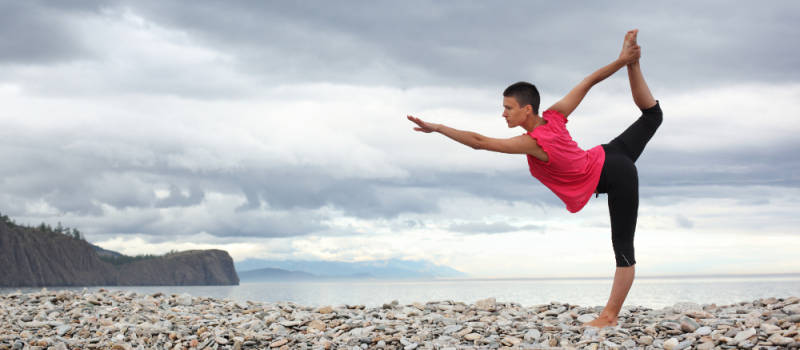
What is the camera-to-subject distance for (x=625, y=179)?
22.6 ft

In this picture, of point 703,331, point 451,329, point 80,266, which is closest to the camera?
point 703,331

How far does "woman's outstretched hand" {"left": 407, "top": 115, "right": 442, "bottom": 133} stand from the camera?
6031 mm

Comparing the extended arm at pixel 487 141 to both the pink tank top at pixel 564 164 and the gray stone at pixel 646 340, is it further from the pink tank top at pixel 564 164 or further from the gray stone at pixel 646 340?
the gray stone at pixel 646 340

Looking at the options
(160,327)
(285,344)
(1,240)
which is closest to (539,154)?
(285,344)

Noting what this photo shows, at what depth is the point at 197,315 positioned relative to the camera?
9188mm

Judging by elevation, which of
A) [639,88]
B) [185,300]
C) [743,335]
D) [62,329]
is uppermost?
Result: [639,88]

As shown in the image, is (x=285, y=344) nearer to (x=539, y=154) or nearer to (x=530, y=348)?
(x=530, y=348)

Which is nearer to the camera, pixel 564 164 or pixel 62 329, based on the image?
pixel 564 164

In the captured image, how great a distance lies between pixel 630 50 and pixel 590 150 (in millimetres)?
1162

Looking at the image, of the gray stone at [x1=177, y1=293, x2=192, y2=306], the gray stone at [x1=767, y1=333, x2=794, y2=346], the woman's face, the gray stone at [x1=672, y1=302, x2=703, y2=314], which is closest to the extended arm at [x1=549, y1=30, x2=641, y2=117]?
the woman's face

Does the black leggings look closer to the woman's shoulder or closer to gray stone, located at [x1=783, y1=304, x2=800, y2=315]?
the woman's shoulder

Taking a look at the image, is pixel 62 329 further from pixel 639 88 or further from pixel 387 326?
pixel 639 88

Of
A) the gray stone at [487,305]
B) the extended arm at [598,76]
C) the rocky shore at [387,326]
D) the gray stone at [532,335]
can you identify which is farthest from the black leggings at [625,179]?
the gray stone at [487,305]

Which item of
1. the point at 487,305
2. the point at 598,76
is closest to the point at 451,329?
the point at 487,305
